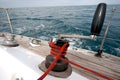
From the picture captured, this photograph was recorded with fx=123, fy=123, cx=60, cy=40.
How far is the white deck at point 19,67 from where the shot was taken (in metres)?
0.95

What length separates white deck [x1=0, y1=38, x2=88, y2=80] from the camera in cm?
95

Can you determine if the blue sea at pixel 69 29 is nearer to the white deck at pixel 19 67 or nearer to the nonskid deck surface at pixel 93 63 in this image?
the nonskid deck surface at pixel 93 63

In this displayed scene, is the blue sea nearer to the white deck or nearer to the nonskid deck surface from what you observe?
the nonskid deck surface

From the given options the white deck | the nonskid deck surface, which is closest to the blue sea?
the nonskid deck surface

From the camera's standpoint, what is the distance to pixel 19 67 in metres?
1.08

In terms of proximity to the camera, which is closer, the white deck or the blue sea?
the white deck

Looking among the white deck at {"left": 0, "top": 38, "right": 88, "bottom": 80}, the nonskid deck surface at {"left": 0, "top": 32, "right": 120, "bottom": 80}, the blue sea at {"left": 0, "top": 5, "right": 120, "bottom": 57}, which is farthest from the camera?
the blue sea at {"left": 0, "top": 5, "right": 120, "bottom": 57}

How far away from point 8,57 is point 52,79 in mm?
570

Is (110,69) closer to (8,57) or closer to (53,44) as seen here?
(53,44)

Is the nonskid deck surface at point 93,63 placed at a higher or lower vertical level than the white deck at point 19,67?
lower

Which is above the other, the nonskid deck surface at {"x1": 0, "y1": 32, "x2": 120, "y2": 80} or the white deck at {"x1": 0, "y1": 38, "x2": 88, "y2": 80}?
the white deck at {"x1": 0, "y1": 38, "x2": 88, "y2": 80}

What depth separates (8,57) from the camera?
4.00ft

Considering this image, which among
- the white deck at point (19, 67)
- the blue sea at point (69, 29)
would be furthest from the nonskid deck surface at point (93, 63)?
the blue sea at point (69, 29)

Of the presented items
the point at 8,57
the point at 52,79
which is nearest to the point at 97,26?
the point at 52,79
